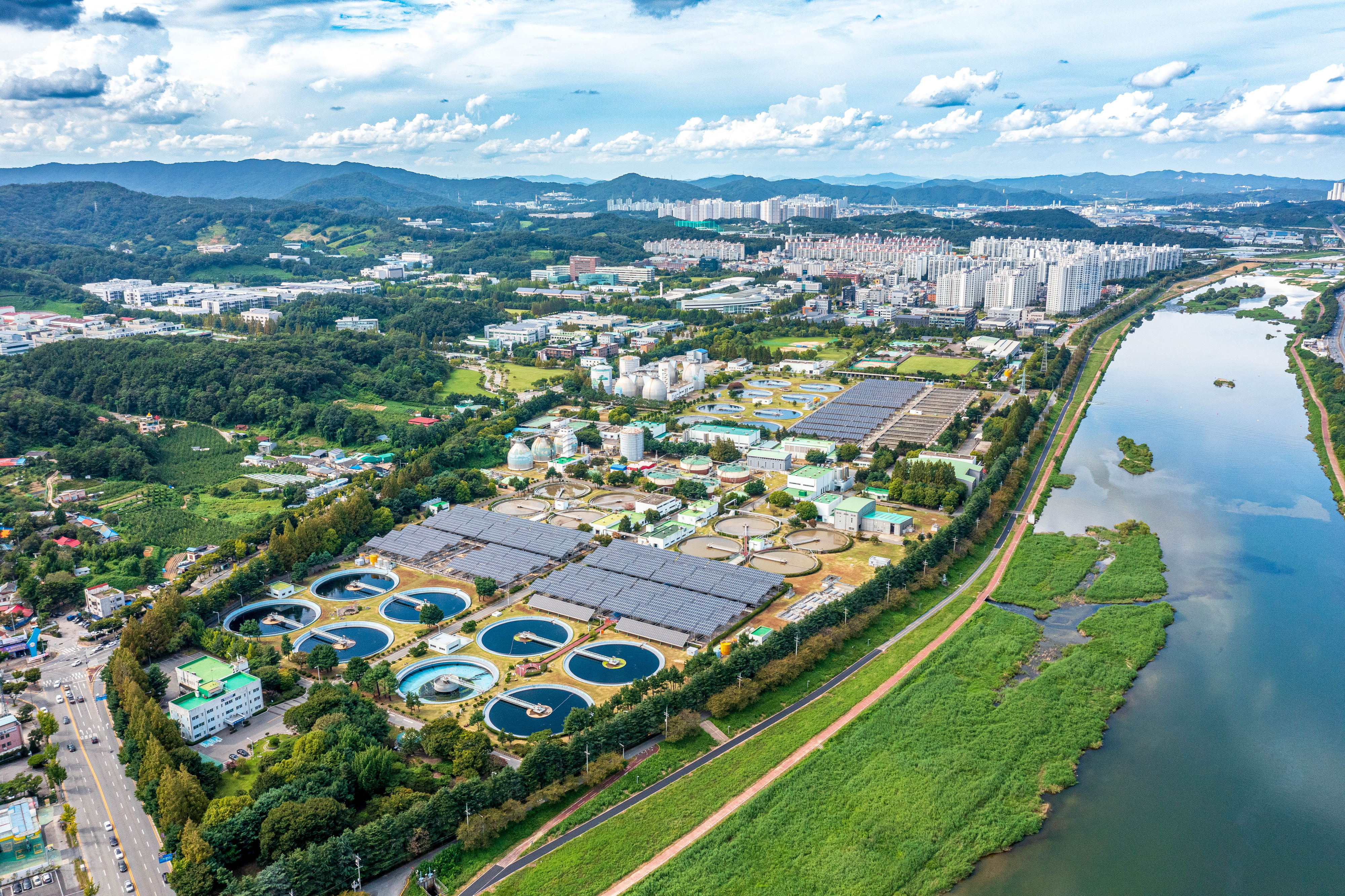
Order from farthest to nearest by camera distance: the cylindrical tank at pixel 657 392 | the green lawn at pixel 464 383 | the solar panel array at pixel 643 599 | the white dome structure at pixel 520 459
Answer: the green lawn at pixel 464 383
the cylindrical tank at pixel 657 392
the white dome structure at pixel 520 459
the solar panel array at pixel 643 599

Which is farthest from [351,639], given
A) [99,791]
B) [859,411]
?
[859,411]

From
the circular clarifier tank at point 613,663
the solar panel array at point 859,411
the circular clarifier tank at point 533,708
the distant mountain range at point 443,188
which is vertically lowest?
the circular clarifier tank at point 533,708

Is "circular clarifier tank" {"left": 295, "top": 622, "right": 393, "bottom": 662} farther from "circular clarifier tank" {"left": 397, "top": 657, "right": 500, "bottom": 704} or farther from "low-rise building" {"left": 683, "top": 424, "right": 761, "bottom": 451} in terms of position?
"low-rise building" {"left": 683, "top": 424, "right": 761, "bottom": 451}

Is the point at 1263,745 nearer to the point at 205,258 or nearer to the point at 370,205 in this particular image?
the point at 205,258

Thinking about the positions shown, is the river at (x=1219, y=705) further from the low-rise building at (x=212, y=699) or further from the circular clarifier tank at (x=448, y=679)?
the low-rise building at (x=212, y=699)

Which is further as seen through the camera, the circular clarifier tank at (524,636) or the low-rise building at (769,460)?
the low-rise building at (769,460)

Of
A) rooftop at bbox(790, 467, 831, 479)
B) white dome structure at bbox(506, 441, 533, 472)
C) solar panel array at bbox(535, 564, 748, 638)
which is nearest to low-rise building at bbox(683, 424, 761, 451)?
rooftop at bbox(790, 467, 831, 479)

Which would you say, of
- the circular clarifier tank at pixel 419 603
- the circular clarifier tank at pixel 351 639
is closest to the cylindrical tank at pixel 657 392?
the circular clarifier tank at pixel 419 603
